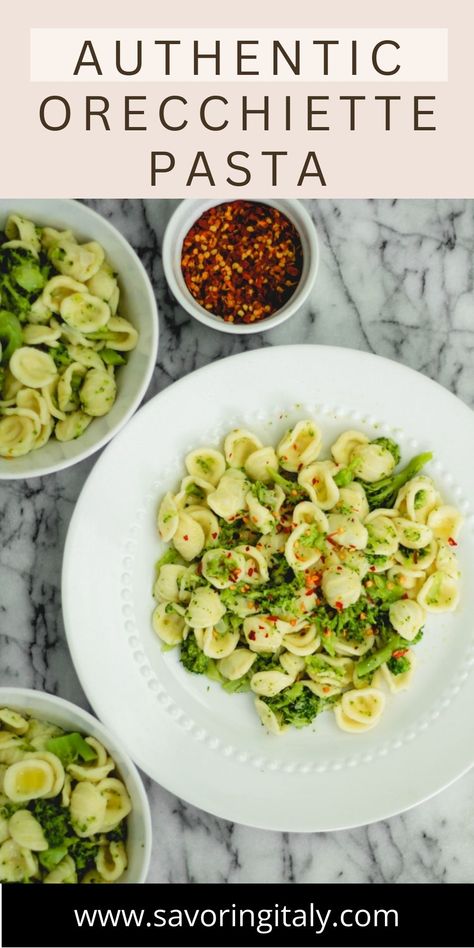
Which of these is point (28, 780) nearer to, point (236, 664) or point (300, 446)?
point (236, 664)

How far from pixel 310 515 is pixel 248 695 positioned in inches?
15.9

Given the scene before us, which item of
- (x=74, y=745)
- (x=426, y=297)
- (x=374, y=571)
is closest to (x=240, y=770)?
(x=74, y=745)

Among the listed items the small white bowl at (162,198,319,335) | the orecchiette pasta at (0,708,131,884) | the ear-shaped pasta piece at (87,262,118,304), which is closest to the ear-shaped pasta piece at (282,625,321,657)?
the orecchiette pasta at (0,708,131,884)

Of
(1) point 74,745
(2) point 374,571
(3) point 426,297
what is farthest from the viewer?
(3) point 426,297

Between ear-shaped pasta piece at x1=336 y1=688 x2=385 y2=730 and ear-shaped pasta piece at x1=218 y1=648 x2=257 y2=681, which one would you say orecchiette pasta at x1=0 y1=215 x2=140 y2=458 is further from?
ear-shaped pasta piece at x1=336 y1=688 x2=385 y2=730

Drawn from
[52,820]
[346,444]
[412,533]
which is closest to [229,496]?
[346,444]

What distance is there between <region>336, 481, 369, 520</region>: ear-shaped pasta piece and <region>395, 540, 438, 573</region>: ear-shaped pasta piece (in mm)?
125

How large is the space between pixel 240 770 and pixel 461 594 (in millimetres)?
595

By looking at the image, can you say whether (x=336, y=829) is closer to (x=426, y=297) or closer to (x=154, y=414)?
(x=154, y=414)

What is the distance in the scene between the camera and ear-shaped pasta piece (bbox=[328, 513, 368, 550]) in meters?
1.89

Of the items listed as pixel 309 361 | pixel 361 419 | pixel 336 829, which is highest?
pixel 309 361

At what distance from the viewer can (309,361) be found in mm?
1934

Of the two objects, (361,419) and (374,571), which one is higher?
(361,419)

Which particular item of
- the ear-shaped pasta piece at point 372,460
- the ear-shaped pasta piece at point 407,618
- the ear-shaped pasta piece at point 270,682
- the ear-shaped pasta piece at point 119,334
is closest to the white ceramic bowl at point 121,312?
the ear-shaped pasta piece at point 119,334
